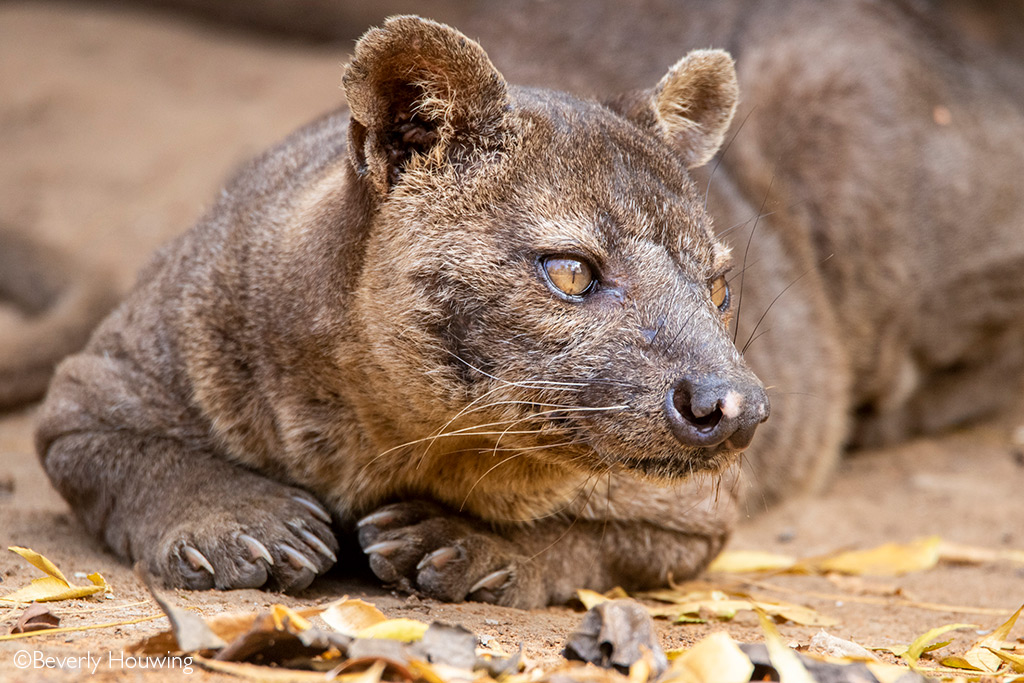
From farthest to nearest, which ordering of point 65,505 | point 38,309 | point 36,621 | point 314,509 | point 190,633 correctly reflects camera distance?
point 38,309 → point 65,505 → point 314,509 → point 36,621 → point 190,633

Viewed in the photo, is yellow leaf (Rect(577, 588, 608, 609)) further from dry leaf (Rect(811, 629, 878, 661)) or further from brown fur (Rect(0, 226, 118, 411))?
brown fur (Rect(0, 226, 118, 411))

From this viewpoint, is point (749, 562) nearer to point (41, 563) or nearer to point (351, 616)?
point (351, 616)

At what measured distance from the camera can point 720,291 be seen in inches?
142

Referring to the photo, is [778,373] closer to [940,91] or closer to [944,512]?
[944,512]

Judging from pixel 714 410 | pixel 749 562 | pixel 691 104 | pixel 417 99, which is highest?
pixel 691 104

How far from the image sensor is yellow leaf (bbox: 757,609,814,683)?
8.49 ft

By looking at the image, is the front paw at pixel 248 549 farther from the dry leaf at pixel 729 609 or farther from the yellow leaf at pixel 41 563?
the dry leaf at pixel 729 609

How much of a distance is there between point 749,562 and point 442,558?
5.55ft

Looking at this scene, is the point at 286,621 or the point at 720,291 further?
the point at 720,291

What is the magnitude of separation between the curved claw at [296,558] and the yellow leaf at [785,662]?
4.80 ft

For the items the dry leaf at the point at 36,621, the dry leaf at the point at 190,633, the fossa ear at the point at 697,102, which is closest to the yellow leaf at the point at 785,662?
the dry leaf at the point at 190,633

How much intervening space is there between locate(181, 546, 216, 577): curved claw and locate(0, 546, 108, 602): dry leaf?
0.25m

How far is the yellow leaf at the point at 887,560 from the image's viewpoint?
15.3 feet

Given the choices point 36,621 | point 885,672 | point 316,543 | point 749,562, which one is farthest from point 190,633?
point 749,562
